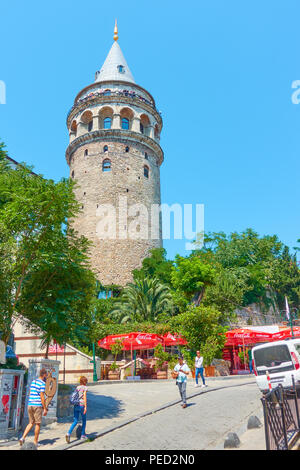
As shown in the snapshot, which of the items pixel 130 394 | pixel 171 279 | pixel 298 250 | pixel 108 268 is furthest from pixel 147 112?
pixel 130 394

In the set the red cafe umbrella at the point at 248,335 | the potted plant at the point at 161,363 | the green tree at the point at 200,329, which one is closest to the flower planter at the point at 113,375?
the potted plant at the point at 161,363

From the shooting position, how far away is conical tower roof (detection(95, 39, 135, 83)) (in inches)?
1761

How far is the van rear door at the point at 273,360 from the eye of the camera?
35.3ft

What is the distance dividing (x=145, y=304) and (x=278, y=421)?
25311mm

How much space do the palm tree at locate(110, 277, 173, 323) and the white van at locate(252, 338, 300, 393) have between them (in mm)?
19021

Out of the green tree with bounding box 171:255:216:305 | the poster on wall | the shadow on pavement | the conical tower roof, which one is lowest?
the shadow on pavement

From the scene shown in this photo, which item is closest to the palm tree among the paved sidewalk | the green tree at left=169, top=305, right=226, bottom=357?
the green tree at left=169, top=305, right=226, bottom=357

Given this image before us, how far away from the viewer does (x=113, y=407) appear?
495 inches

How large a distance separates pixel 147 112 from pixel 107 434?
40.2 m

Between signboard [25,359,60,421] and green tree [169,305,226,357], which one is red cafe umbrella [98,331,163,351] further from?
signboard [25,359,60,421]

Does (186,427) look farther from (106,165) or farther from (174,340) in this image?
(106,165)

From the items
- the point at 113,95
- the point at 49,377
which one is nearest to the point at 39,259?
the point at 49,377

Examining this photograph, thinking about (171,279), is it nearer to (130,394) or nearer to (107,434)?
(130,394)

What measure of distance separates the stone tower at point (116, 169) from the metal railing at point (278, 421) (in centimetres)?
3233
